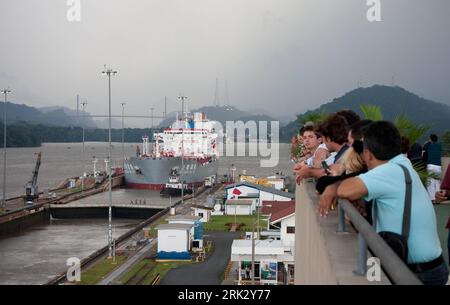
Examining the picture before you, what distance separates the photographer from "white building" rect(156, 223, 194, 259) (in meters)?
19.8

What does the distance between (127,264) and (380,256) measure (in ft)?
58.8

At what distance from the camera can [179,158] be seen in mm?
57531

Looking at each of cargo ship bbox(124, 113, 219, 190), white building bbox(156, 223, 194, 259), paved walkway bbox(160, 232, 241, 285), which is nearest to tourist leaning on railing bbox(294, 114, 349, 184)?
paved walkway bbox(160, 232, 241, 285)

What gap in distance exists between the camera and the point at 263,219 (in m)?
28.1

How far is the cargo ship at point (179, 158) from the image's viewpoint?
185 ft

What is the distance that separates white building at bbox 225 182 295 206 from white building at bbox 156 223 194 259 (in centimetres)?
1284

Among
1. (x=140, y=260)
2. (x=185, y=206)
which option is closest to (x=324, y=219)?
(x=140, y=260)

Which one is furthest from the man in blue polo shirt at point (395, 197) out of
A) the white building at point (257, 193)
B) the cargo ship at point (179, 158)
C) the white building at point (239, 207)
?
the cargo ship at point (179, 158)

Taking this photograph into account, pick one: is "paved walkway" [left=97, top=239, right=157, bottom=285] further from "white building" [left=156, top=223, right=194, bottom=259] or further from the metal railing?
the metal railing

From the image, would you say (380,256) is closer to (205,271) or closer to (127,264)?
(205,271)

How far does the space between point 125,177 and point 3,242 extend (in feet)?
105

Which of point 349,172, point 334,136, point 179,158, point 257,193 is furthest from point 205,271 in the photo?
point 179,158

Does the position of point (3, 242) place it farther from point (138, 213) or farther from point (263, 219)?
point (263, 219)
